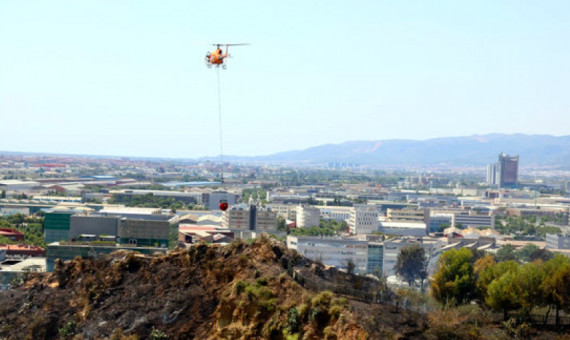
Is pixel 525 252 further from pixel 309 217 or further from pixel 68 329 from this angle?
pixel 68 329

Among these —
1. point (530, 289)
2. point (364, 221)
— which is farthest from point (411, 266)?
point (364, 221)

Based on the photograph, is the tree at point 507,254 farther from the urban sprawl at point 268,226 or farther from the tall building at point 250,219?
the tall building at point 250,219

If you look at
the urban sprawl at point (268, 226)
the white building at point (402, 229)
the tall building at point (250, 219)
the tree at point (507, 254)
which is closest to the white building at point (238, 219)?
the tall building at point (250, 219)

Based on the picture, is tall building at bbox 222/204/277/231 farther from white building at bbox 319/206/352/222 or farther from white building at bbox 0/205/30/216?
white building at bbox 319/206/352/222

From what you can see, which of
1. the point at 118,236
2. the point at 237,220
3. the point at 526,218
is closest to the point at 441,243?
the point at 237,220

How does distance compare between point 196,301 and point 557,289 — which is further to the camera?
point 557,289

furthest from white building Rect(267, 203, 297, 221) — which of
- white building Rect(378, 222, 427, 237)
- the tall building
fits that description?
the tall building
